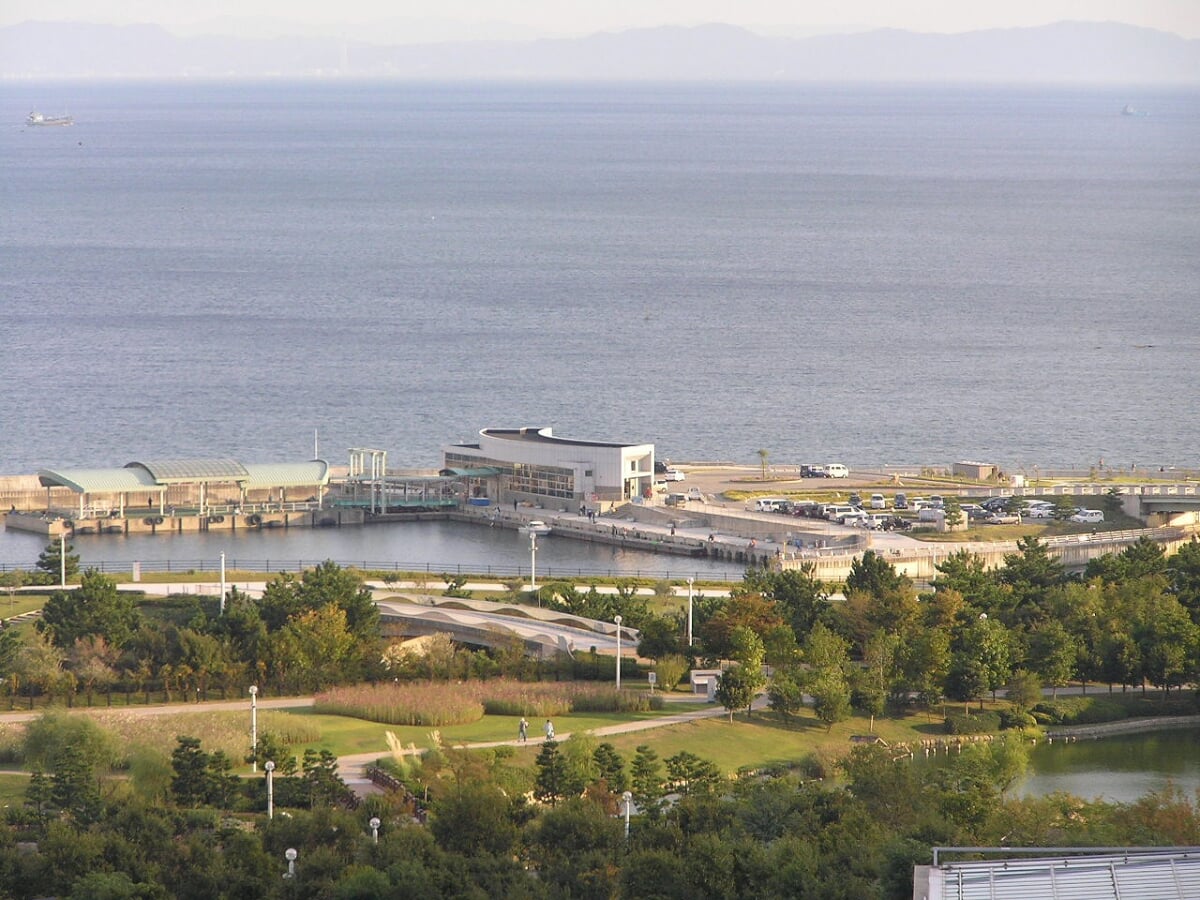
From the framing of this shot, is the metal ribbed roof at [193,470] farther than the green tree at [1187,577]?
Yes

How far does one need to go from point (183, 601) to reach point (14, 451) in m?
28.4

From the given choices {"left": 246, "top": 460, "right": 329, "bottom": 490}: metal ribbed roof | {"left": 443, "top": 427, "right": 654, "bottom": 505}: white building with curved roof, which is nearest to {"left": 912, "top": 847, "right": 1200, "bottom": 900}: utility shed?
{"left": 443, "top": 427, "right": 654, "bottom": 505}: white building with curved roof

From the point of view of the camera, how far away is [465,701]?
109 ft

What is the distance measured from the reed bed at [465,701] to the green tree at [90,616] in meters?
4.17

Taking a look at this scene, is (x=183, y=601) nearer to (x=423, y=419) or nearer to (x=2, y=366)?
(x=423, y=419)

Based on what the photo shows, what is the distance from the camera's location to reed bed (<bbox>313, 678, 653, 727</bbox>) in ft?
108

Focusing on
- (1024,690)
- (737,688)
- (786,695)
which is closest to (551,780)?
(737,688)

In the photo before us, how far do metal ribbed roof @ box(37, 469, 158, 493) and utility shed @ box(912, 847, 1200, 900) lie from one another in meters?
37.9

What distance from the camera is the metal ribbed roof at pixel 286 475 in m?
56.5

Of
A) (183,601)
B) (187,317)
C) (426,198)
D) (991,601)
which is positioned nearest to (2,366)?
(187,317)

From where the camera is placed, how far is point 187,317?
9450cm

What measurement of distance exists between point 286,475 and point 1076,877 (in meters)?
39.6

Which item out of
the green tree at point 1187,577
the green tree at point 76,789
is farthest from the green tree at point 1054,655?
the green tree at point 76,789

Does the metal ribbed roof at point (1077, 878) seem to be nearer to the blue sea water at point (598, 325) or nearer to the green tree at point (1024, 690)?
the green tree at point (1024, 690)
